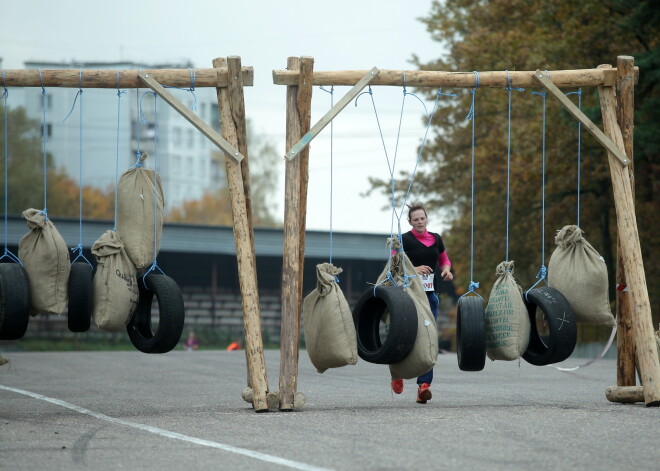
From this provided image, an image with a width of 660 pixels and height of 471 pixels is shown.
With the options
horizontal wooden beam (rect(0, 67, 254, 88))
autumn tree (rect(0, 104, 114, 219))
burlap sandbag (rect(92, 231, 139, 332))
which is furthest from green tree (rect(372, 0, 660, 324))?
autumn tree (rect(0, 104, 114, 219))

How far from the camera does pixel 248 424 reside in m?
9.94

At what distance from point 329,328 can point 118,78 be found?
10.6 feet

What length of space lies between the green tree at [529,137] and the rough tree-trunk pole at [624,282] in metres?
14.1

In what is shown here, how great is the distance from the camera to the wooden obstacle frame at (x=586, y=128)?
1150 centimetres

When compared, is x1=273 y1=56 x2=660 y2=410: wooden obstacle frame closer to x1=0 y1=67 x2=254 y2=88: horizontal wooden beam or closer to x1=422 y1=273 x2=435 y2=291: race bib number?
x1=0 y1=67 x2=254 y2=88: horizontal wooden beam

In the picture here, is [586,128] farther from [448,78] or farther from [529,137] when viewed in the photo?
[529,137]

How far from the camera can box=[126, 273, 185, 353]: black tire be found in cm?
1136

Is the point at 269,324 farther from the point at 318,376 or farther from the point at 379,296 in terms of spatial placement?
the point at 379,296

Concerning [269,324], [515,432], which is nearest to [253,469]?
[515,432]

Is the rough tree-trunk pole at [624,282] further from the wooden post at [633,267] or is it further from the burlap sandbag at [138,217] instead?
the burlap sandbag at [138,217]

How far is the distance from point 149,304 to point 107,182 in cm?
8897

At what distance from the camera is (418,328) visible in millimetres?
11148

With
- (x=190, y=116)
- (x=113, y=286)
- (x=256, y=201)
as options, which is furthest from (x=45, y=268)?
(x=256, y=201)

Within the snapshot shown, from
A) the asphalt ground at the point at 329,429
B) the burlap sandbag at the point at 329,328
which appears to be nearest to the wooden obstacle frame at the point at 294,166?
the burlap sandbag at the point at 329,328
